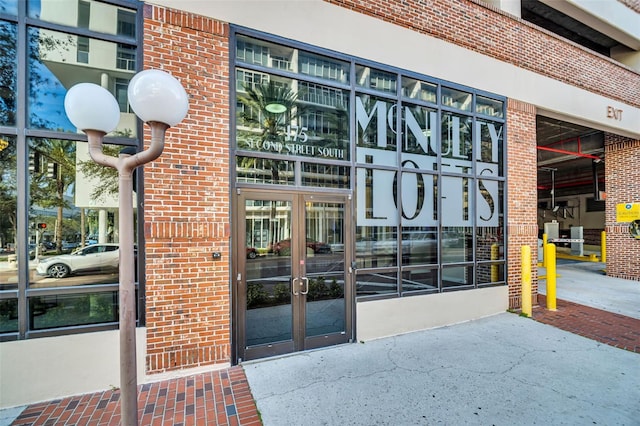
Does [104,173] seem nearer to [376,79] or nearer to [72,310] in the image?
[72,310]

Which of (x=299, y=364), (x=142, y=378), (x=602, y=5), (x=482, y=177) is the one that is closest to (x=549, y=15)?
(x=602, y=5)

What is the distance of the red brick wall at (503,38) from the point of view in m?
5.21

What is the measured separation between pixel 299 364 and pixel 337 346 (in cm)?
78

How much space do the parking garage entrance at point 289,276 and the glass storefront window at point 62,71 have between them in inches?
81.2

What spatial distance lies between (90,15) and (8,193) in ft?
7.59

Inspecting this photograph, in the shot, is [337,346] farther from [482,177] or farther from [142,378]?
[482,177]

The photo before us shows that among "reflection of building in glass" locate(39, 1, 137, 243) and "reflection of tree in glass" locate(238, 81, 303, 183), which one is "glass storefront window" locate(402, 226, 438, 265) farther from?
"reflection of building in glass" locate(39, 1, 137, 243)

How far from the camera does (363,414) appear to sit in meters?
2.97

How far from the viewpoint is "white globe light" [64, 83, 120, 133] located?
205 cm

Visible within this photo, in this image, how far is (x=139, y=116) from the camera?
2.00m

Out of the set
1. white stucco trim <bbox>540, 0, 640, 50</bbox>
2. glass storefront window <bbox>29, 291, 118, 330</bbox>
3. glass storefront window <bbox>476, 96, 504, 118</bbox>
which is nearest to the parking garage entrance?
glass storefront window <bbox>29, 291, 118, 330</bbox>

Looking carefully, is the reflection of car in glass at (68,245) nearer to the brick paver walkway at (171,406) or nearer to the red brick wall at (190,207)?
the red brick wall at (190,207)

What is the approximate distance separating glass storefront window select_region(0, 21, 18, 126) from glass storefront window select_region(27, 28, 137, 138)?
5.7 inches

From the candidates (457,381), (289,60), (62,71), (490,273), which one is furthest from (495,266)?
(62,71)
